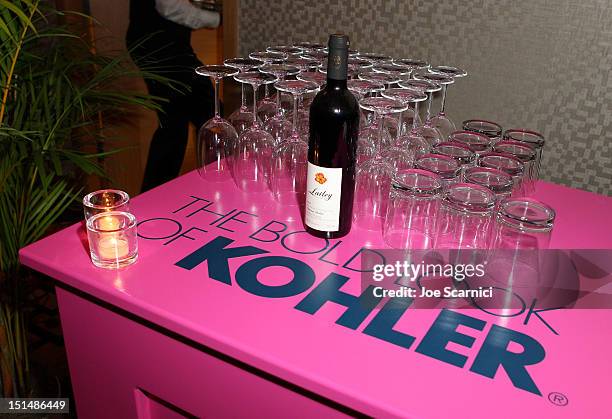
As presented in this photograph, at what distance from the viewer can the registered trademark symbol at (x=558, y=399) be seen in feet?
2.96

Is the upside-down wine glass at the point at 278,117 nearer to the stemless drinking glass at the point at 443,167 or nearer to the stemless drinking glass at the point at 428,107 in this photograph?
the stemless drinking glass at the point at 428,107

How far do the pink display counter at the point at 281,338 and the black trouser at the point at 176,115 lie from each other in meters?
1.74

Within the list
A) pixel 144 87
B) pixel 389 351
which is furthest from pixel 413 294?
pixel 144 87

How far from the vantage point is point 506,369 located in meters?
0.97

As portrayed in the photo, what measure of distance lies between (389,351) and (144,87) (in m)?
2.67

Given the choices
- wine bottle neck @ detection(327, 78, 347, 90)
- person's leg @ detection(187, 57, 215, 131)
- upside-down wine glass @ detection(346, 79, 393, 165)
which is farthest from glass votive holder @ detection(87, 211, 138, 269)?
person's leg @ detection(187, 57, 215, 131)

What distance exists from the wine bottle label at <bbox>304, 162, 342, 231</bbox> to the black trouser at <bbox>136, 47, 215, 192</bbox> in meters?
1.90

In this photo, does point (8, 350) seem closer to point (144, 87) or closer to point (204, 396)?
point (204, 396)

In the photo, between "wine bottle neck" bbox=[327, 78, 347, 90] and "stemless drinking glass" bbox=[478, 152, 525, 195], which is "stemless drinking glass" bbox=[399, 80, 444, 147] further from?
"wine bottle neck" bbox=[327, 78, 347, 90]

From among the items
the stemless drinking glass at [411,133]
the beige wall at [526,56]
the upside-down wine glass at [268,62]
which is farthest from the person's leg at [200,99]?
the stemless drinking glass at [411,133]

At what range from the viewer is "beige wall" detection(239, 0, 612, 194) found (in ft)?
6.52

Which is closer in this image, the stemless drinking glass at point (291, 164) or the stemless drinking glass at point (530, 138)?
the stemless drinking glass at point (291, 164)

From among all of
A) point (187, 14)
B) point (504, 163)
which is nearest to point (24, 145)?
point (504, 163)

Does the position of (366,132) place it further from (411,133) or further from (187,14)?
(187,14)
